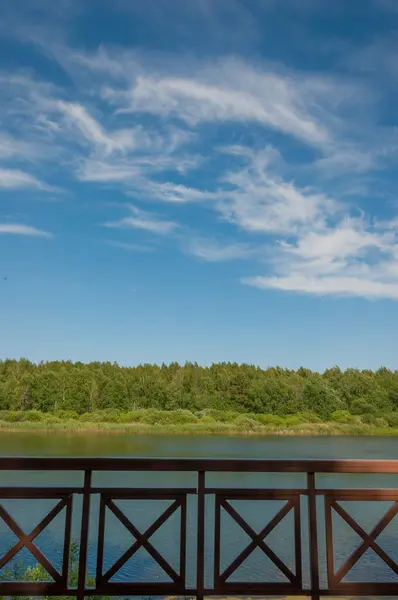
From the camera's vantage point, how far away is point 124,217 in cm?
2150

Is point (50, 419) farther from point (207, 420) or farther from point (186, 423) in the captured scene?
point (207, 420)

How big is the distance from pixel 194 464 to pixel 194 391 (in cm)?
4723

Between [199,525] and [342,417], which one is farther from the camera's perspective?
[342,417]

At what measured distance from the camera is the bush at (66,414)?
1690 inches

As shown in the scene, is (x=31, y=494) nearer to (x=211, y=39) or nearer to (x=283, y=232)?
(x=211, y=39)

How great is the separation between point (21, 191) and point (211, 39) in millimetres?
12650

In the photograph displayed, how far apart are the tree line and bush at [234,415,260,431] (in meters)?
4.35

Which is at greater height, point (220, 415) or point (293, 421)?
point (220, 415)

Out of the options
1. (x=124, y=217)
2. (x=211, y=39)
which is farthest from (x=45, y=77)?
(x=124, y=217)

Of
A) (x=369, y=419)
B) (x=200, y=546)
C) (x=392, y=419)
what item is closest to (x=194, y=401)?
(x=369, y=419)

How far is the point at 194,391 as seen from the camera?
4909 cm

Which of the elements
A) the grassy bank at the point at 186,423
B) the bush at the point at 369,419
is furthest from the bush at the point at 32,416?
the bush at the point at 369,419

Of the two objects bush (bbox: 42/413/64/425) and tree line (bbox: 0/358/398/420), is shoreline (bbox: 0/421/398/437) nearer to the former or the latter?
bush (bbox: 42/413/64/425)

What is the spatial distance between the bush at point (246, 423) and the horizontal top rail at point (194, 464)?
40440 mm
